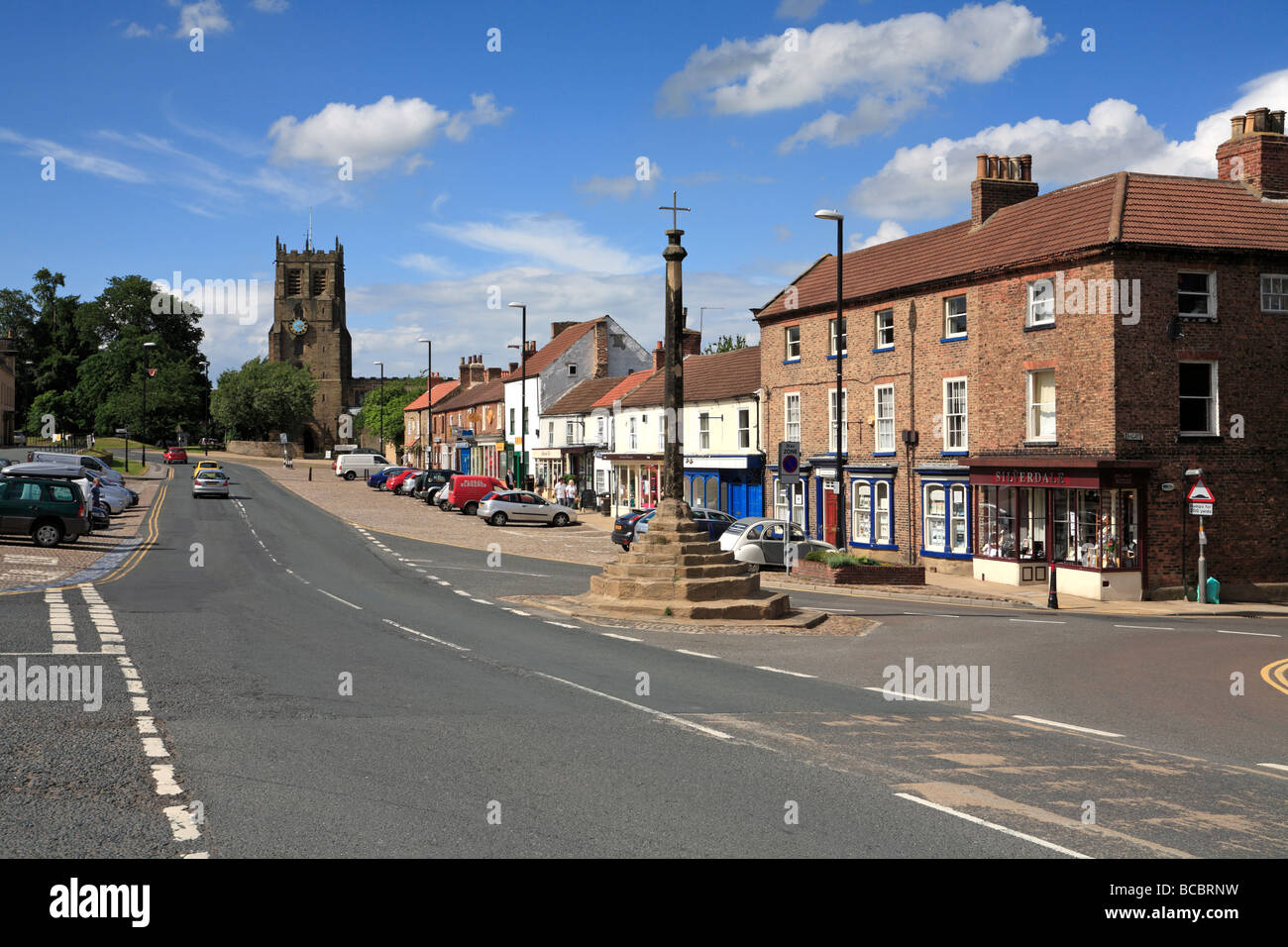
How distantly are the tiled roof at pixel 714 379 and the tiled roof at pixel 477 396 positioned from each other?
2355 centimetres

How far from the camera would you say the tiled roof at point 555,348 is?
70.4 meters

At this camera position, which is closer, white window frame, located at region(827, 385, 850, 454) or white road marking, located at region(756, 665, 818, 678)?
white road marking, located at region(756, 665, 818, 678)

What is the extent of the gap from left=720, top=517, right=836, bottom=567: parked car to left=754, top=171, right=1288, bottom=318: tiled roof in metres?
9.20

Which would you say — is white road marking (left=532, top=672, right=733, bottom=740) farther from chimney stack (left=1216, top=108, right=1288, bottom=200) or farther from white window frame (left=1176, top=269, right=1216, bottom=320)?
chimney stack (left=1216, top=108, right=1288, bottom=200)

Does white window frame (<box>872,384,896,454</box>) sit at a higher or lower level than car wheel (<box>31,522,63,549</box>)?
higher

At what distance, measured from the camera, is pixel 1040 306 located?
30.1 metres

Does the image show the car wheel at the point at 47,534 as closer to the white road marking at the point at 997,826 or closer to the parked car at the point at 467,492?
the parked car at the point at 467,492

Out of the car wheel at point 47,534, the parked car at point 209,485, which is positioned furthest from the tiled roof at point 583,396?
the car wheel at point 47,534

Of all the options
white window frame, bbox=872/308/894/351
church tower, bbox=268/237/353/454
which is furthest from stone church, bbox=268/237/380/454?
white window frame, bbox=872/308/894/351

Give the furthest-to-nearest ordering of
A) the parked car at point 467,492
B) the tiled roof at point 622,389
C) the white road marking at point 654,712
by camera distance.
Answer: the tiled roof at point 622,389
the parked car at point 467,492
the white road marking at point 654,712

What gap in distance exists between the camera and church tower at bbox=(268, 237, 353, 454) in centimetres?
14225

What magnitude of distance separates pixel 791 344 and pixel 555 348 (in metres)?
33.6
